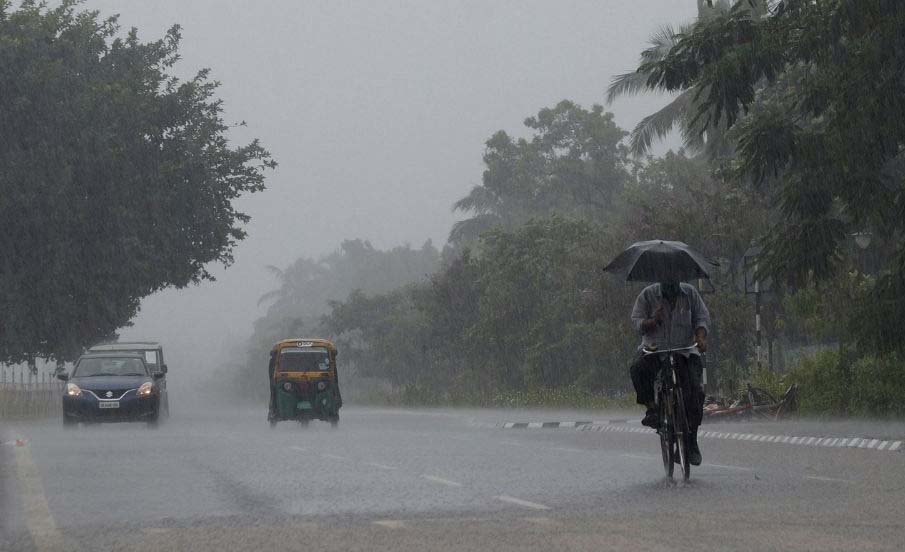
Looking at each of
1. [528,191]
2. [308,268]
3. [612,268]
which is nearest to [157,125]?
[612,268]

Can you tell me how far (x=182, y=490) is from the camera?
14398mm

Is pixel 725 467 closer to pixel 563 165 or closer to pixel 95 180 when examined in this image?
pixel 95 180

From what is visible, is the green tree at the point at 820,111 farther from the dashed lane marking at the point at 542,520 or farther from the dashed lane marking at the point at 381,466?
the dashed lane marking at the point at 542,520

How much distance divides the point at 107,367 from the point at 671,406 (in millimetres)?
21803

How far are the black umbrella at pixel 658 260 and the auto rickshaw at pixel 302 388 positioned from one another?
18.6m

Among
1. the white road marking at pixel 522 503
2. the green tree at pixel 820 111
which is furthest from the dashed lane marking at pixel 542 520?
the green tree at pixel 820 111

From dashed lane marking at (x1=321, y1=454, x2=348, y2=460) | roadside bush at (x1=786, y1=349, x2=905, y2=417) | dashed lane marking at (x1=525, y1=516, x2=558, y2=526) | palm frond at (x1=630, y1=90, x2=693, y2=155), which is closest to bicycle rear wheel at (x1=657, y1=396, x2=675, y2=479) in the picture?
dashed lane marking at (x1=525, y1=516, x2=558, y2=526)

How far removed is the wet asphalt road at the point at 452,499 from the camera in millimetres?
9883

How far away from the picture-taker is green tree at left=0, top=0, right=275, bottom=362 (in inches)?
1598

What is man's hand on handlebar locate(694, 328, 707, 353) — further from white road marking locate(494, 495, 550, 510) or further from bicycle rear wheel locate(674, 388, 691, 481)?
white road marking locate(494, 495, 550, 510)

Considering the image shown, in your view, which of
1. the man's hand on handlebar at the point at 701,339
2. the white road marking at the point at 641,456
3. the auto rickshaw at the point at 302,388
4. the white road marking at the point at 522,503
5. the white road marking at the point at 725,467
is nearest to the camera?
Answer: the white road marking at the point at 522,503

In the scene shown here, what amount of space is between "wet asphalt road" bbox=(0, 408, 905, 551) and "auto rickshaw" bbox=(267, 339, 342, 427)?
483 inches

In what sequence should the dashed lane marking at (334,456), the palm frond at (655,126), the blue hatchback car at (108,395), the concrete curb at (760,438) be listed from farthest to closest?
the palm frond at (655,126) → the blue hatchback car at (108,395) → the concrete curb at (760,438) → the dashed lane marking at (334,456)

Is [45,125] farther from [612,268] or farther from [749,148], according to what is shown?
[612,268]
